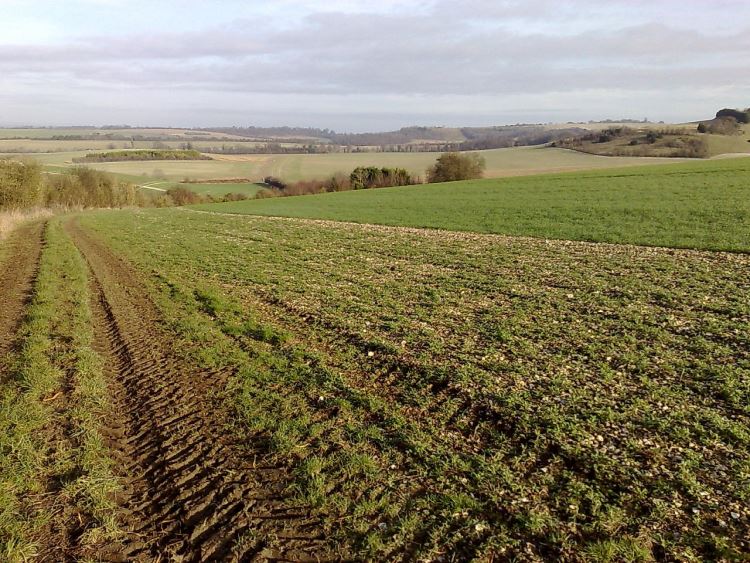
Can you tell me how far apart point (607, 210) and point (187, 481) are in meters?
28.1

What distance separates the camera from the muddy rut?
4.27 meters

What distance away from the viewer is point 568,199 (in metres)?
34.2

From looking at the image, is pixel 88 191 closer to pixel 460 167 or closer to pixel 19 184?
pixel 19 184

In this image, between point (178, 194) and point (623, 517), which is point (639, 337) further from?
point (178, 194)

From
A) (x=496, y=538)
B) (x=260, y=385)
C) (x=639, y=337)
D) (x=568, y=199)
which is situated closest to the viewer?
(x=496, y=538)

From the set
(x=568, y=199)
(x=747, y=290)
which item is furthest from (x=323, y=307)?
(x=568, y=199)

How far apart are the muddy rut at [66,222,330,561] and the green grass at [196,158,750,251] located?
17450 millimetres

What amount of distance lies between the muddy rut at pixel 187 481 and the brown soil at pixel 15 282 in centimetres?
354

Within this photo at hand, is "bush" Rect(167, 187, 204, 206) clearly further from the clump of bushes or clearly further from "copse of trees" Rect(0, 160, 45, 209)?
the clump of bushes

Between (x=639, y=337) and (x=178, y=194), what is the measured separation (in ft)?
262

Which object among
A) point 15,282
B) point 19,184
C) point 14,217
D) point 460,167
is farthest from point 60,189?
point 15,282

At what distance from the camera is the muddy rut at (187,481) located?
4270 mm

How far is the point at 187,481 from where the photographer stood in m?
5.11

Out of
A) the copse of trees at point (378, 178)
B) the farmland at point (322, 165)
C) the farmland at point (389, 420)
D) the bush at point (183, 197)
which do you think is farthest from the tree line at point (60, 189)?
the farmland at point (389, 420)
